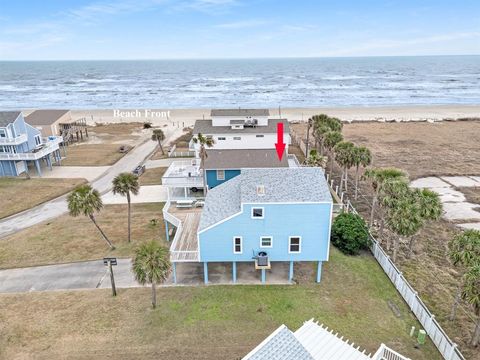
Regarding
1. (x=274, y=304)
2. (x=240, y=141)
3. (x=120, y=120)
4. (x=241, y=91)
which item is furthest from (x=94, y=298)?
(x=241, y=91)

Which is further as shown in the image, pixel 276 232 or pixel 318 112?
pixel 318 112

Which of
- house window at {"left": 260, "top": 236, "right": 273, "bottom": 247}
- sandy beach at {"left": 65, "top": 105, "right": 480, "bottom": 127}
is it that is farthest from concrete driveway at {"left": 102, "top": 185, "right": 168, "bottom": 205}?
sandy beach at {"left": 65, "top": 105, "right": 480, "bottom": 127}

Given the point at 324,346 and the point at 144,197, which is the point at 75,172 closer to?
the point at 144,197

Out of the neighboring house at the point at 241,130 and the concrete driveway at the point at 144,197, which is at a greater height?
the neighboring house at the point at 241,130

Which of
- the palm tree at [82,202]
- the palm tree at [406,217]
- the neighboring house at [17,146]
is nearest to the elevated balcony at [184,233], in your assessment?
the palm tree at [82,202]

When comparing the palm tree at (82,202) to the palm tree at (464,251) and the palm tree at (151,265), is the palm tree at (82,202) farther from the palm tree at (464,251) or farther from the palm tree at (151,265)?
the palm tree at (464,251)

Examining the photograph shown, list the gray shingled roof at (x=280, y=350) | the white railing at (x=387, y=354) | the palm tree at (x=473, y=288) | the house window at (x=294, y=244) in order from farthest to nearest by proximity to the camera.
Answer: the house window at (x=294, y=244), the palm tree at (x=473, y=288), the white railing at (x=387, y=354), the gray shingled roof at (x=280, y=350)

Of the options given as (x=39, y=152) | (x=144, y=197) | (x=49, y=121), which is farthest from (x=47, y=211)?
(x=49, y=121)
